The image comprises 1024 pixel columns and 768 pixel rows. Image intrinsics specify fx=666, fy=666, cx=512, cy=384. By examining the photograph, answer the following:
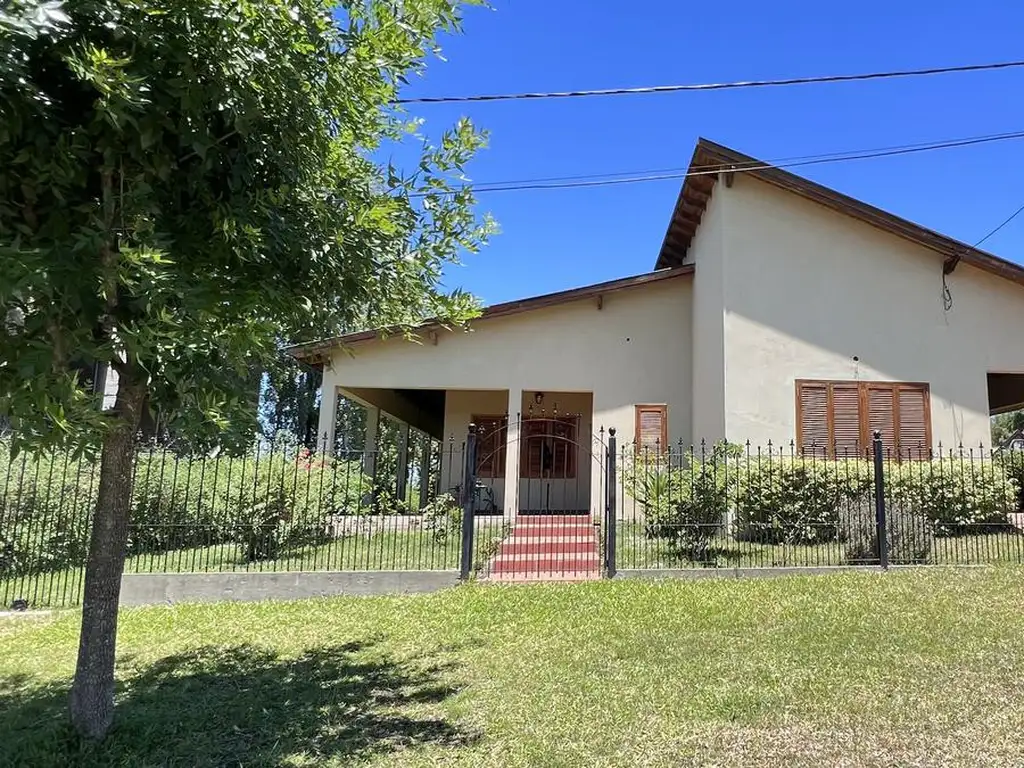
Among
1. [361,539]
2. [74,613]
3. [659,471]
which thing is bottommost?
[74,613]

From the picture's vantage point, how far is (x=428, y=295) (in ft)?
15.0

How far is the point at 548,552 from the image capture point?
995 centimetres

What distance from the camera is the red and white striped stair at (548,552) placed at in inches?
355

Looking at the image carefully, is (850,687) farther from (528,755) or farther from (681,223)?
(681,223)

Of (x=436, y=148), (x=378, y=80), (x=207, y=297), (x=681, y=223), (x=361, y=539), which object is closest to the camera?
(x=207, y=297)

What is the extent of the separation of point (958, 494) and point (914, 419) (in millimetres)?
2144

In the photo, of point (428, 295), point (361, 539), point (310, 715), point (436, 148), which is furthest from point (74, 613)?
point (436, 148)

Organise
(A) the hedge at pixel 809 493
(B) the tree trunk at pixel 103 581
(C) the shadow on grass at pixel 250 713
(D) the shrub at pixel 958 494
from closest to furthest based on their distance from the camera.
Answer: (B) the tree trunk at pixel 103 581, (C) the shadow on grass at pixel 250 713, (A) the hedge at pixel 809 493, (D) the shrub at pixel 958 494

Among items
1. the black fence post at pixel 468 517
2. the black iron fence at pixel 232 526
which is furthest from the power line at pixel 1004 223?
the black iron fence at pixel 232 526

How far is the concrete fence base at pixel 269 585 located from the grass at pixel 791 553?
9.34 feet

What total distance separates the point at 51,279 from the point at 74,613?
23.8 feet

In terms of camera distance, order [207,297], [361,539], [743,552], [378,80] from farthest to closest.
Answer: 1. [361,539]
2. [743,552]
3. [378,80]
4. [207,297]

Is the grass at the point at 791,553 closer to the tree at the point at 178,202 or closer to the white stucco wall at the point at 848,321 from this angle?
the white stucco wall at the point at 848,321

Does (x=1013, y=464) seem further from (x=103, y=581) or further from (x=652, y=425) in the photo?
(x=103, y=581)
